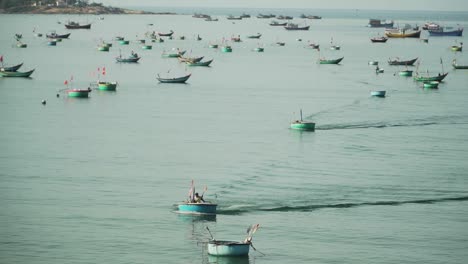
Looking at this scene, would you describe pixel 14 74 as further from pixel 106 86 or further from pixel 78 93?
pixel 78 93

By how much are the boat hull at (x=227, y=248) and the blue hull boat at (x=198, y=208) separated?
750cm

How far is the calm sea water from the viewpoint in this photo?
182 ft

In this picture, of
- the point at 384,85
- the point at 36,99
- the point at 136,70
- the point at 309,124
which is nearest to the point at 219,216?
the point at 309,124

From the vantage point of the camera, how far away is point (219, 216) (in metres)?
60.0

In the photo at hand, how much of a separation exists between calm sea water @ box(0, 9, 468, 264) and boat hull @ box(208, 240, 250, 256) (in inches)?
18.6

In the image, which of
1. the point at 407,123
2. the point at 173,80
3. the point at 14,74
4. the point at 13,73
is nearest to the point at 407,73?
the point at 173,80

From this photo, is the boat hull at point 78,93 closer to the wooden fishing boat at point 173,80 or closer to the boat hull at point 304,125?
the wooden fishing boat at point 173,80

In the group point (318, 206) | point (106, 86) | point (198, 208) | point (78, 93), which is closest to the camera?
point (198, 208)

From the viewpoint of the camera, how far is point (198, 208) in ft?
196

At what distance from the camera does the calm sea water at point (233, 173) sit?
5534 cm

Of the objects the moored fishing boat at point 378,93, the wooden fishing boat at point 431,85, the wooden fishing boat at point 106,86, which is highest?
the wooden fishing boat at point 106,86

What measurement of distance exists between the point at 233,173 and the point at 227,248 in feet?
70.3

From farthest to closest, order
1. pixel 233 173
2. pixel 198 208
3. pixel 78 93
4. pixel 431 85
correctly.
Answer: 1. pixel 431 85
2. pixel 78 93
3. pixel 233 173
4. pixel 198 208

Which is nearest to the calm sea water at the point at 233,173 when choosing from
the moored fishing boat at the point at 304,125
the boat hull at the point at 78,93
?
the moored fishing boat at the point at 304,125
